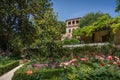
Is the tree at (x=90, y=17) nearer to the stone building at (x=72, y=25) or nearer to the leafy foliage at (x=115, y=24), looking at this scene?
the stone building at (x=72, y=25)

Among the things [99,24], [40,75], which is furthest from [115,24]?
[40,75]

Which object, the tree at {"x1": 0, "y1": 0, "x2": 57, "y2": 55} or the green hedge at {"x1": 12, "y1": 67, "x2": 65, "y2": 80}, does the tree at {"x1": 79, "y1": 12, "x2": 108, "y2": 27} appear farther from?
the green hedge at {"x1": 12, "y1": 67, "x2": 65, "y2": 80}

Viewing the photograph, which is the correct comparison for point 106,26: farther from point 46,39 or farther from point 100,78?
point 100,78

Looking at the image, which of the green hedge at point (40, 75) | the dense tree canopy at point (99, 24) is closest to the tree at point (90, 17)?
the dense tree canopy at point (99, 24)

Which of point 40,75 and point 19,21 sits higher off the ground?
point 19,21

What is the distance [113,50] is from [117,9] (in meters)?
10.8

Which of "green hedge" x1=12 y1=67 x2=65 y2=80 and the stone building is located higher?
the stone building

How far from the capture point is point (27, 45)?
103 ft

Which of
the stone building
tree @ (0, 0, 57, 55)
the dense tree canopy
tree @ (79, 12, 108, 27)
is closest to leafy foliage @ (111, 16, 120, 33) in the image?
the dense tree canopy

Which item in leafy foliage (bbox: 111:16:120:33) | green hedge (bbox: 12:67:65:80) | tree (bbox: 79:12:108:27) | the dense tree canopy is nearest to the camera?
green hedge (bbox: 12:67:65:80)

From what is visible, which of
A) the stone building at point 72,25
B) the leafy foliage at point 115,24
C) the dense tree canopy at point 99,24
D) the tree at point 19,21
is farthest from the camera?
the stone building at point 72,25

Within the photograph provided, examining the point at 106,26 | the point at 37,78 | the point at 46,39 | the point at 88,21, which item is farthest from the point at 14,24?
the point at 88,21

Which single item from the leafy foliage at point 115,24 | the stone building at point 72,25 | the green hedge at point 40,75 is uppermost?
the stone building at point 72,25

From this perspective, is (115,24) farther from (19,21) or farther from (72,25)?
(72,25)
